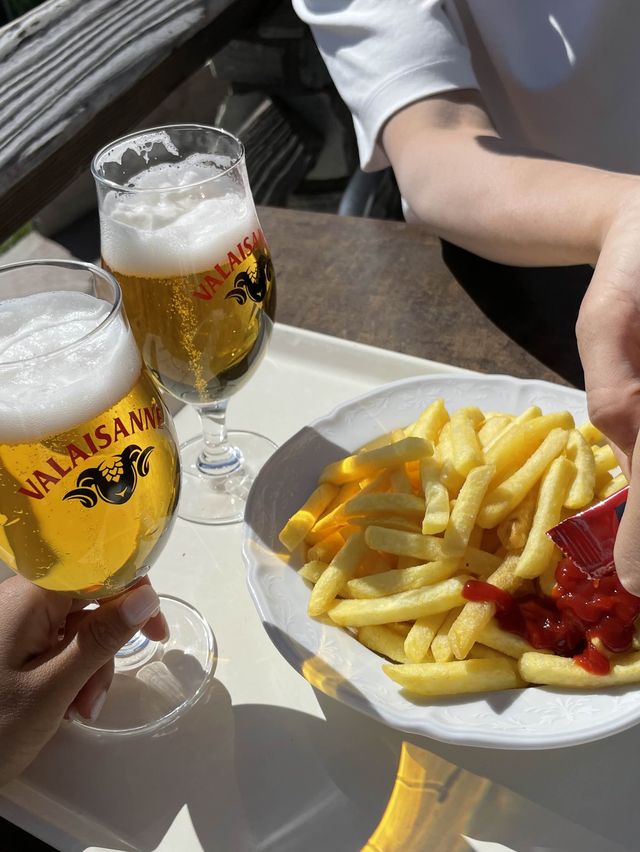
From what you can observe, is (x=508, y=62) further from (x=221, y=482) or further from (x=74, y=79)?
(x=221, y=482)

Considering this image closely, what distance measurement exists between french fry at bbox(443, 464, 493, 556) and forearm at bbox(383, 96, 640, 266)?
1.34ft

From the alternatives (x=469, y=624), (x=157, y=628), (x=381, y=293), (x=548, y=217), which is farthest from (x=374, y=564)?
(x=381, y=293)

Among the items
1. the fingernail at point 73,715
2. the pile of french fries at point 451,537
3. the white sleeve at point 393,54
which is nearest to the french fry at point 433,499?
the pile of french fries at point 451,537

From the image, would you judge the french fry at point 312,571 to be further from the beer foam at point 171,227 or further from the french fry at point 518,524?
the beer foam at point 171,227

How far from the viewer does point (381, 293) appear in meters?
1.60

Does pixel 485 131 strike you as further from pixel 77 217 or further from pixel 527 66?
pixel 77 217

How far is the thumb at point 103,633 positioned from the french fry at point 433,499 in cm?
32

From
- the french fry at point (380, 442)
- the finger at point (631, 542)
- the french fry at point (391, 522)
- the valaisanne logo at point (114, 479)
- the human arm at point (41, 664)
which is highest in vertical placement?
the valaisanne logo at point (114, 479)

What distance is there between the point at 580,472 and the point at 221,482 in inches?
22.1

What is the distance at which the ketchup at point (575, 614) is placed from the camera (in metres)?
0.86

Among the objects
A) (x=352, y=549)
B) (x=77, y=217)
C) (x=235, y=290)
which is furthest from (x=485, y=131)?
(x=77, y=217)

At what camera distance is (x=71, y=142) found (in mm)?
1647

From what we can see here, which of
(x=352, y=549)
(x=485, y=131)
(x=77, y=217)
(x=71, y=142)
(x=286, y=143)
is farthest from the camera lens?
(x=77, y=217)

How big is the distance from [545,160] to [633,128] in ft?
1.84
